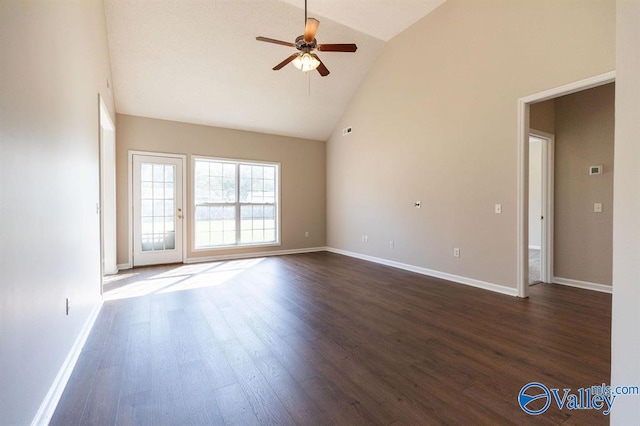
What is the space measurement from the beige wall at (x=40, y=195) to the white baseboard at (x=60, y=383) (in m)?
0.05

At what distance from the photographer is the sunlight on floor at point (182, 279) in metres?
3.65

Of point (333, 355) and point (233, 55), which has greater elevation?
point (233, 55)

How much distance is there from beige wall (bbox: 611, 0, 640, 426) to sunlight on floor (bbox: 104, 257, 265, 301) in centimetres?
395

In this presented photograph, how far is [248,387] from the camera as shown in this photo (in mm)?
1714

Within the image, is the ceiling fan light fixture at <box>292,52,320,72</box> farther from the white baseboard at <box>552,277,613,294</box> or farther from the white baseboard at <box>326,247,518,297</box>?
the white baseboard at <box>552,277,613,294</box>

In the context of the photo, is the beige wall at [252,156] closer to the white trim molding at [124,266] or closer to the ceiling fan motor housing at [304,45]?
the white trim molding at [124,266]

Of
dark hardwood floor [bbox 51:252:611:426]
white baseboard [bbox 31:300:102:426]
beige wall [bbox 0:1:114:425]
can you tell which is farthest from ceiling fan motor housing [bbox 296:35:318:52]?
white baseboard [bbox 31:300:102:426]

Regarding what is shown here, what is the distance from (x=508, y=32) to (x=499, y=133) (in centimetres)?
116

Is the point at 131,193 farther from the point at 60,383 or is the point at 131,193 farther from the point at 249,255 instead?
the point at 60,383

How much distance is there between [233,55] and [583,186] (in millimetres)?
5405

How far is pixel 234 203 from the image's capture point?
19.9 ft

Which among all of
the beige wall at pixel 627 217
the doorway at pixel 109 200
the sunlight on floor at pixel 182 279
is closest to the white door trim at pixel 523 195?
the beige wall at pixel 627 217

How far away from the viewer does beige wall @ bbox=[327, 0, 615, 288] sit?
2973 millimetres

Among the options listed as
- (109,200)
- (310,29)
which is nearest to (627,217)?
(310,29)
